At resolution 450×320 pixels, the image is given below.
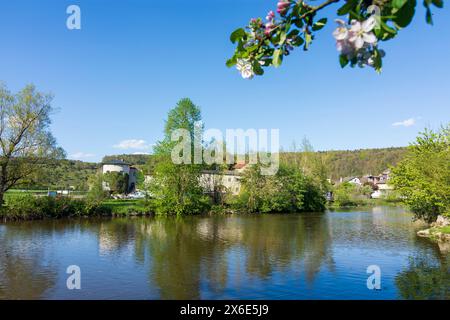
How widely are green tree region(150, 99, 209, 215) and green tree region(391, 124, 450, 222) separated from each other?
921 inches

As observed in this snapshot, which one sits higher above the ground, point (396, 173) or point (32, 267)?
point (396, 173)

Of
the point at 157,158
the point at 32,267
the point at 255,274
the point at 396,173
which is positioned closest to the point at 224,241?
the point at 255,274

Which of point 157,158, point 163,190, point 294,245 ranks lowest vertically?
point 294,245

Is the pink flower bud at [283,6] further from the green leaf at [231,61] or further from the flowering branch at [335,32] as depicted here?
the green leaf at [231,61]

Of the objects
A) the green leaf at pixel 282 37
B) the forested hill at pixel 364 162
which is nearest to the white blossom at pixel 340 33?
the green leaf at pixel 282 37

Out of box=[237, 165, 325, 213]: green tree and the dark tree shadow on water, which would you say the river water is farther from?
box=[237, 165, 325, 213]: green tree

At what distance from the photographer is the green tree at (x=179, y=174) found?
4362 centimetres

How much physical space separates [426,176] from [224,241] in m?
15.6

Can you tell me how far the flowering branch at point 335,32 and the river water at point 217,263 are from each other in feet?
37.7

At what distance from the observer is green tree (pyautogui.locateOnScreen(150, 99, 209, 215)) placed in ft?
143
